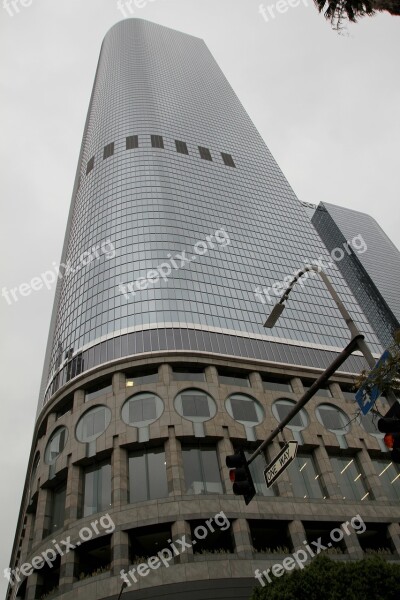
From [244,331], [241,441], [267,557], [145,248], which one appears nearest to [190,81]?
[145,248]

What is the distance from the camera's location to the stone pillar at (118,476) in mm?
36453

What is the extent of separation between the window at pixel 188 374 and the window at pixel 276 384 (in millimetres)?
7207

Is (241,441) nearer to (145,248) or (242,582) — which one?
(242,582)

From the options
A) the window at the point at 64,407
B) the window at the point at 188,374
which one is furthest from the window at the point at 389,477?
the window at the point at 64,407

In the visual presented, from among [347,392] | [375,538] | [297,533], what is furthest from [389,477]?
[297,533]

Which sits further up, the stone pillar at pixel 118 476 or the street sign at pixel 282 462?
the stone pillar at pixel 118 476

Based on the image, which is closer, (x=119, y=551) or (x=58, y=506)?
(x=119, y=551)

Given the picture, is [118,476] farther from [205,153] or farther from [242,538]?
[205,153]

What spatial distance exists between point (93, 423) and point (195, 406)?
941 centimetres

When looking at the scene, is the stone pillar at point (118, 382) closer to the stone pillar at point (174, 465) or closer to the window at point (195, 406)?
the window at point (195, 406)

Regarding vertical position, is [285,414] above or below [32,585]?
above

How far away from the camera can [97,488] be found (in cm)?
3888

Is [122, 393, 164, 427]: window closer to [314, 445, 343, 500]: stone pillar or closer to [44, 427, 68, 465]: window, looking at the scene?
[44, 427, 68, 465]: window

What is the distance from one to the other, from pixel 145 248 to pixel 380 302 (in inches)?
4347
